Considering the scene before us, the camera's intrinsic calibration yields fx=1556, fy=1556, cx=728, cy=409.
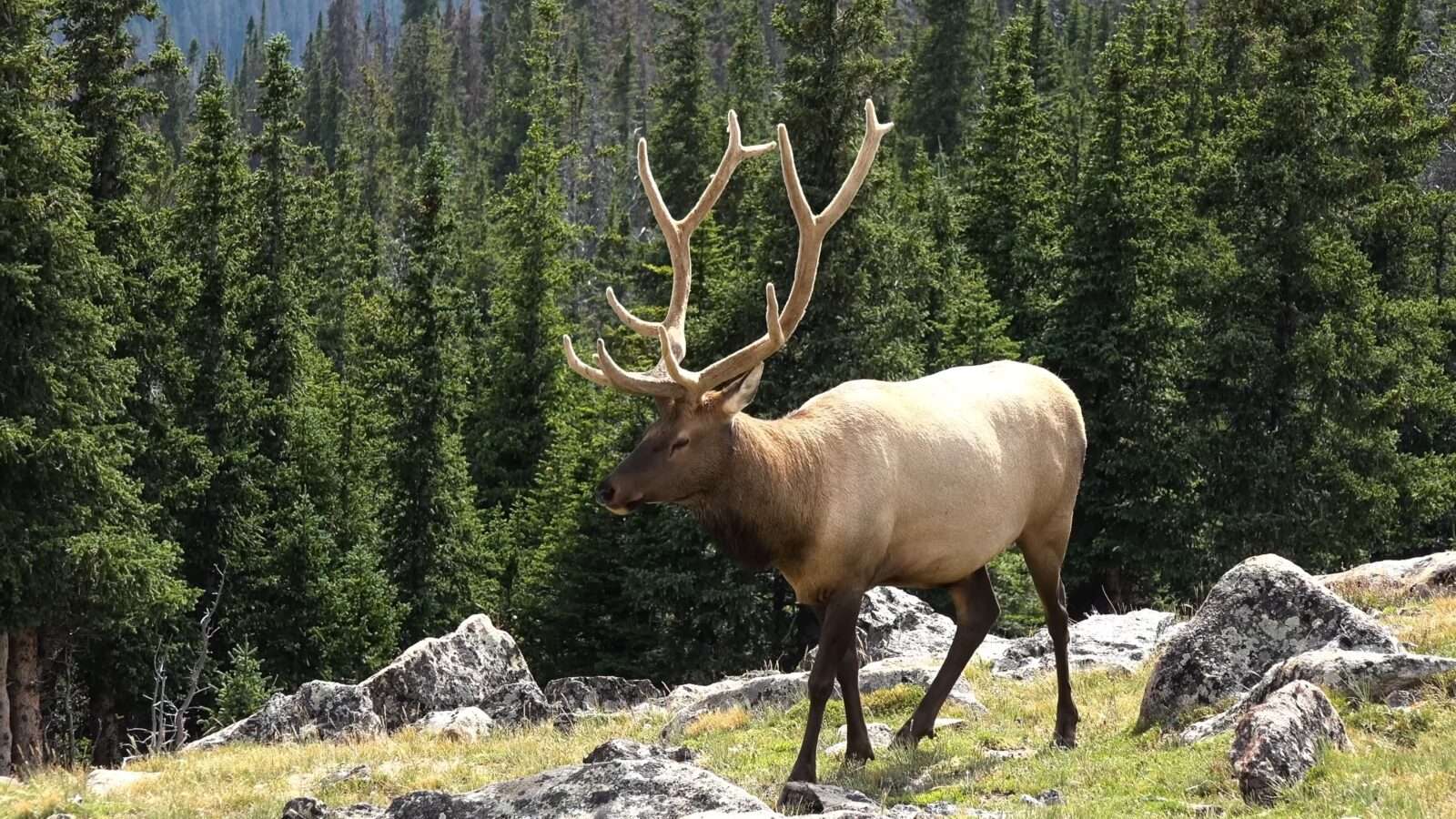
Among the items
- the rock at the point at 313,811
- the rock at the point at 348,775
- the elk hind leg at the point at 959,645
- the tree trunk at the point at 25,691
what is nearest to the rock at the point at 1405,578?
the elk hind leg at the point at 959,645

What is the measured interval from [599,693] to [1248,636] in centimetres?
755

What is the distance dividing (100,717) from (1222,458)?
920 inches

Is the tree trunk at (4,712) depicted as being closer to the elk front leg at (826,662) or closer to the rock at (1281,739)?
the elk front leg at (826,662)

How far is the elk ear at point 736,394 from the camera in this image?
9352 mm

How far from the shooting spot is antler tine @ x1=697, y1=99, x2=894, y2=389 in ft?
30.7


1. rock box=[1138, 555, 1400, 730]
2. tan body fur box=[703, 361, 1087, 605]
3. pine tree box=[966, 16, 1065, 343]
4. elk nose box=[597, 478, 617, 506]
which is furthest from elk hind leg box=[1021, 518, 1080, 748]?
pine tree box=[966, 16, 1065, 343]

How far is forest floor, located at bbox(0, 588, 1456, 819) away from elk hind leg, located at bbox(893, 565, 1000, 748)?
0.17 meters

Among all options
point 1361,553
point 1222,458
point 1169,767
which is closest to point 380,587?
point 1222,458

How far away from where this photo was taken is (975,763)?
30.7ft

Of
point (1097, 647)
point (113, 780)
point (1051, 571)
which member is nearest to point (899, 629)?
point (1097, 647)

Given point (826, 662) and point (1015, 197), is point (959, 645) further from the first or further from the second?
point (1015, 197)

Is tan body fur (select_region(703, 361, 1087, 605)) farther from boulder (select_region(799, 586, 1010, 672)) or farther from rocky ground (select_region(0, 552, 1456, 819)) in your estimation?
boulder (select_region(799, 586, 1010, 672))

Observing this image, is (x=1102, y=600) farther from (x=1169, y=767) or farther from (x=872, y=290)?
(x=1169, y=767)

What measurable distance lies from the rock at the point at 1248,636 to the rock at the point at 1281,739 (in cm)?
176
